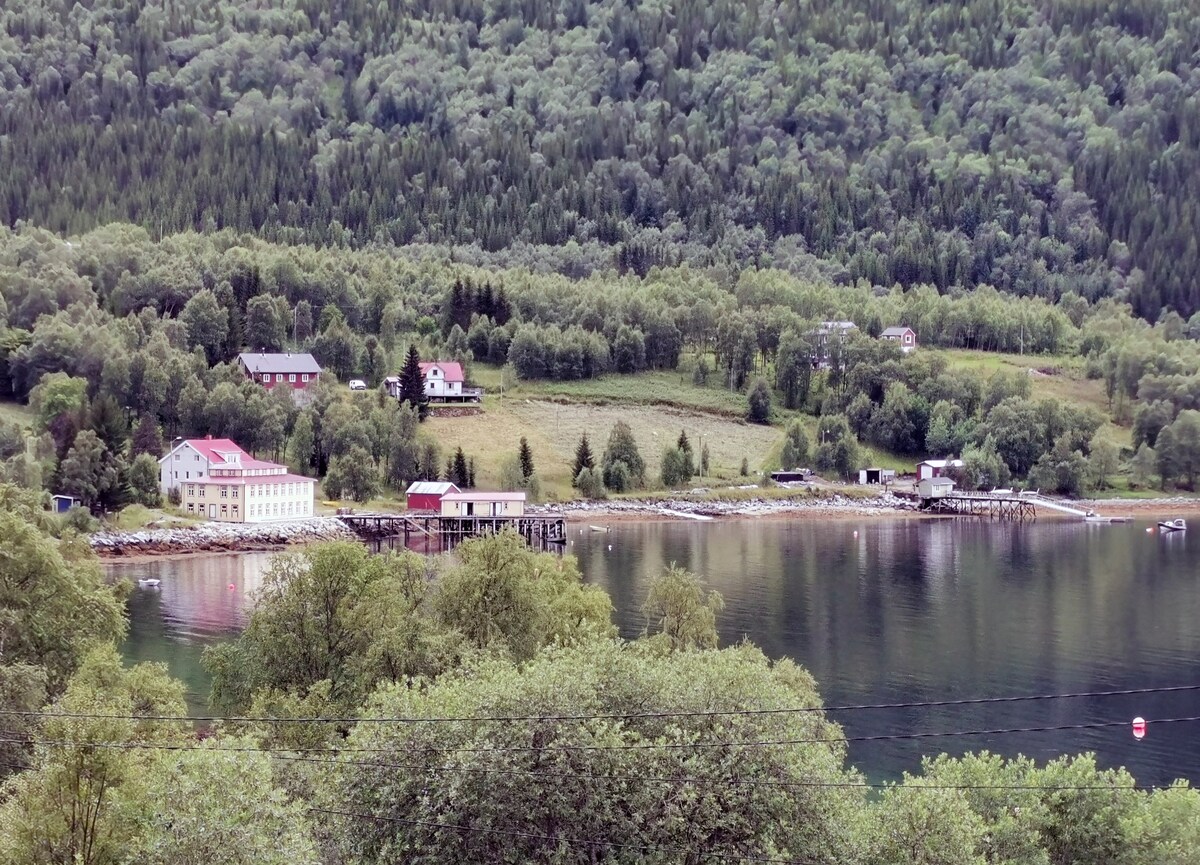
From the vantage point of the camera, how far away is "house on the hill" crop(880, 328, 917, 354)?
13694cm

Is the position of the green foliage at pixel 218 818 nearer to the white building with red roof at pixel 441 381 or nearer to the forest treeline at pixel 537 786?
the forest treeline at pixel 537 786

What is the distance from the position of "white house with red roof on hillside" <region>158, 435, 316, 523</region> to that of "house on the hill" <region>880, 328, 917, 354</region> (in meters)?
61.6

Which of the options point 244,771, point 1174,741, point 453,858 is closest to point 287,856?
point 244,771

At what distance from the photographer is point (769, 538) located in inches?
3585

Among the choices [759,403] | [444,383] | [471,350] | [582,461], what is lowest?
[582,461]

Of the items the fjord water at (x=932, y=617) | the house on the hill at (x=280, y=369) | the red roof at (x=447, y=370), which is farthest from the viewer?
the red roof at (x=447, y=370)

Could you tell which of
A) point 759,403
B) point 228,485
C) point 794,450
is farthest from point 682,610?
point 759,403

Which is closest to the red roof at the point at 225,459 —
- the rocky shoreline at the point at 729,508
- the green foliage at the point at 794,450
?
the rocky shoreline at the point at 729,508

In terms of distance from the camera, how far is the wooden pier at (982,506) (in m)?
112

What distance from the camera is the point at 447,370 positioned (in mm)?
118875

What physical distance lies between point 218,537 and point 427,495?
15000 mm

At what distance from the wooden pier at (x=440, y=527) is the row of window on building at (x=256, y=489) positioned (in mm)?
3605

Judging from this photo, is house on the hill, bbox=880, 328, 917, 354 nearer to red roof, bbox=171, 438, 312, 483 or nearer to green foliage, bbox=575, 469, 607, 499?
green foliage, bbox=575, 469, 607, 499

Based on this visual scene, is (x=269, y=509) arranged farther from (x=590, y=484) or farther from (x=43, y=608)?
(x=43, y=608)
